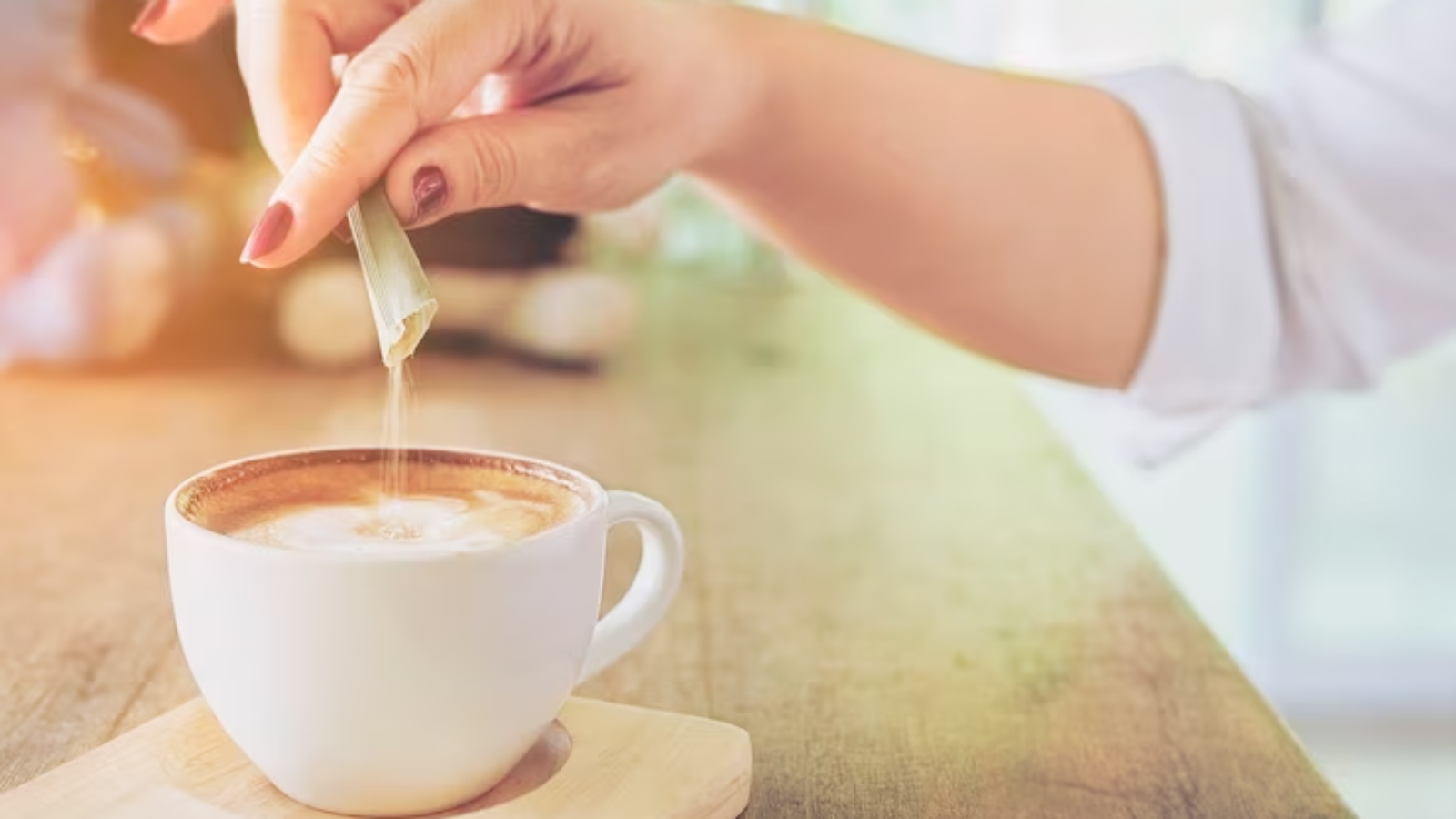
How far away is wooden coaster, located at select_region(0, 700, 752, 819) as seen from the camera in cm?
54

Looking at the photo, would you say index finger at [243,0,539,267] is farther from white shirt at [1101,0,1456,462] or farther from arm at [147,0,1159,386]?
white shirt at [1101,0,1456,462]

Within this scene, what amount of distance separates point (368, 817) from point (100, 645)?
267mm

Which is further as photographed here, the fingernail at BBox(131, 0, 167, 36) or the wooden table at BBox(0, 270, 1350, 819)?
the fingernail at BBox(131, 0, 167, 36)

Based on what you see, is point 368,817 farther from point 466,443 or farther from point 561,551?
point 466,443

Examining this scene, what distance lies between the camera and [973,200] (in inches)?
39.6

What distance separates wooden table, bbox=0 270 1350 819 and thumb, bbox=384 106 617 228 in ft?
0.70

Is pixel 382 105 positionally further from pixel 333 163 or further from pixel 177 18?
pixel 177 18

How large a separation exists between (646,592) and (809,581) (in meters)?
0.26

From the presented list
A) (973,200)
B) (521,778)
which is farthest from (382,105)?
(973,200)

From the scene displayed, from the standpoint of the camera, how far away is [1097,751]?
66 cm

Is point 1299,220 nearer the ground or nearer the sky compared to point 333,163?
nearer the ground

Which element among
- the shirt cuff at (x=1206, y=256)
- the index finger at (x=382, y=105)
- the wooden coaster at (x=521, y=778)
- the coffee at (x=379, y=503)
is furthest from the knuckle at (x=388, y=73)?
the shirt cuff at (x=1206, y=256)

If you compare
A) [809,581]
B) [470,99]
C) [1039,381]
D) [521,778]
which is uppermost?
[470,99]

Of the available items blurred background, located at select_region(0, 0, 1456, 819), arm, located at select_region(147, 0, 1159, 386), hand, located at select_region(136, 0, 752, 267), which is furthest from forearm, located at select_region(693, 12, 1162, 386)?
blurred background, located at select_region(0, 0, 1456, 819)
